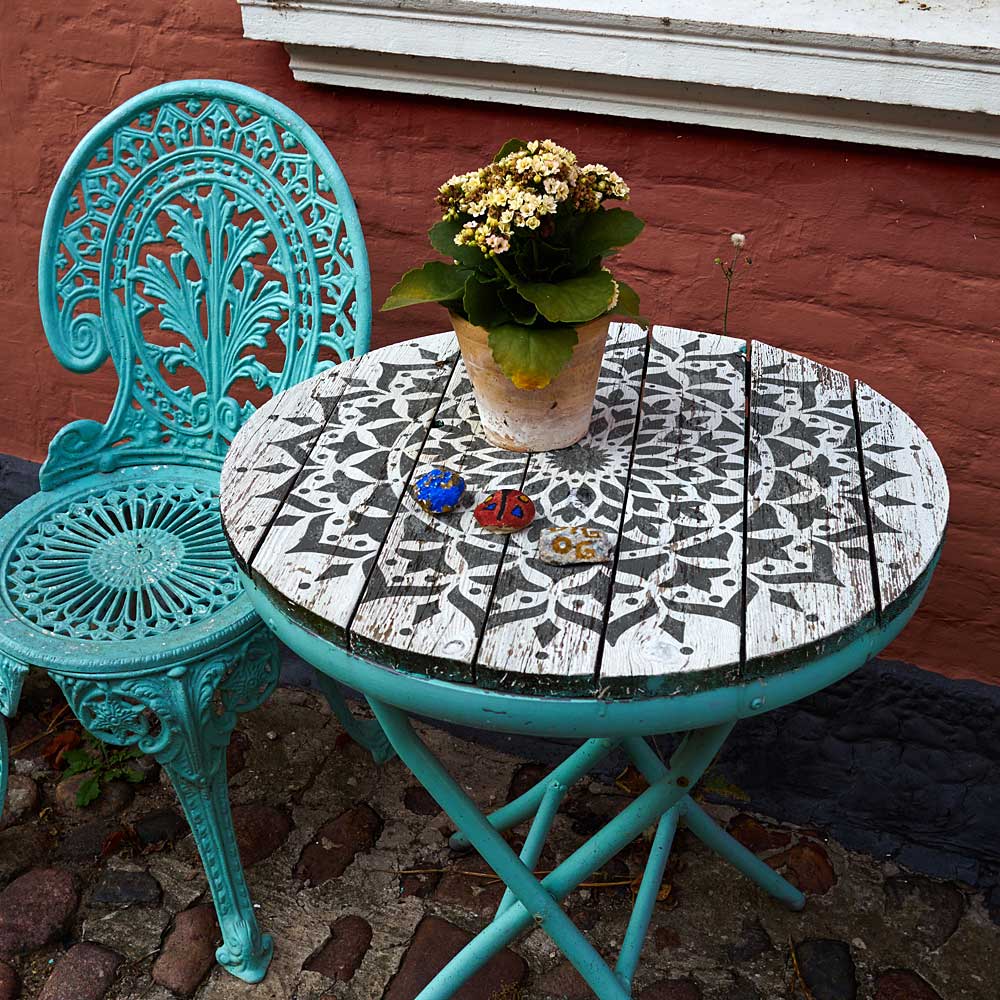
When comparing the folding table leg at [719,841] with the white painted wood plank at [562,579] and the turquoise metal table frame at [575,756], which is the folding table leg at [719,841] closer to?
the turquoise metal table frame at [575,756]

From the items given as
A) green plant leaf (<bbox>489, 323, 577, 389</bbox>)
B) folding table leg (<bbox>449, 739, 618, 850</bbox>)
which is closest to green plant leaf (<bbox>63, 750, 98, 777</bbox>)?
folding table leg (<bbox>449, 739, 618, 850</bbox>)

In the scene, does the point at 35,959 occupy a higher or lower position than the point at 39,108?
lower

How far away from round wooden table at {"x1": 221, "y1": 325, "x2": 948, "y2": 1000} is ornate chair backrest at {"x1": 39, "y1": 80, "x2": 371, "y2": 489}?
16.2 inches

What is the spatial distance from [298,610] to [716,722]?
0.58 metres

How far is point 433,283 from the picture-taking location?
1.71 meters

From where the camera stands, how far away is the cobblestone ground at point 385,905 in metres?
2.30

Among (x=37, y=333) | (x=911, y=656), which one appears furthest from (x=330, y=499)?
(x=37, y=333)

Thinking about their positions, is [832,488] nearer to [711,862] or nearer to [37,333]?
[711,862]

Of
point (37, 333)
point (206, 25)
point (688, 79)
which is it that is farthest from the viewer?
point (37, 333)

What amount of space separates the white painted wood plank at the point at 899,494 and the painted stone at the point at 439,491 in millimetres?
617

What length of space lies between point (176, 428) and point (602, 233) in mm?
1333

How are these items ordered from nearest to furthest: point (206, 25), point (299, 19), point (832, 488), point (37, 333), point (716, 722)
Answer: point (716, 722), point (832, 488), point (299, 19), point (206, 25), point (37, 333)

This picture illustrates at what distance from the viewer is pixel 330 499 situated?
1.74m

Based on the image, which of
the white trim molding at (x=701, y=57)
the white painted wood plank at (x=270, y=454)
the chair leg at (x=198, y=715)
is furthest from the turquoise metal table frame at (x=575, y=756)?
the white trim molding at (x=701, y=57)
